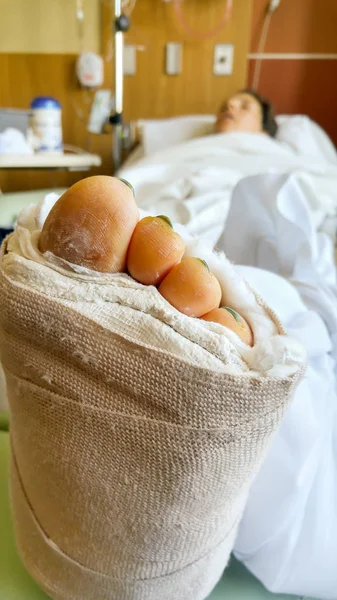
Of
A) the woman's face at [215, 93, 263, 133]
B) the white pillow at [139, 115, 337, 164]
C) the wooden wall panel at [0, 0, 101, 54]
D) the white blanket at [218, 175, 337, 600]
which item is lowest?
the white blanket at [218, 175, 337, 600]

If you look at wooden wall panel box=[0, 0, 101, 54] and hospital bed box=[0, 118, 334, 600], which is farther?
wooden wall panel box=[0, 0, 101, 54]

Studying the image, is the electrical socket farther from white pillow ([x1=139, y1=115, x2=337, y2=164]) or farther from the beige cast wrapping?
the beige cast wrapping

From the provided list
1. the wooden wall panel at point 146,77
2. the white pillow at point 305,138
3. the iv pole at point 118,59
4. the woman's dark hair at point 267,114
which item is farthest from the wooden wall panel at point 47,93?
the white pillow at point 305,138

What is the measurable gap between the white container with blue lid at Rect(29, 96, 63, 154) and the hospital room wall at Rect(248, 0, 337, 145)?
3.74 feet

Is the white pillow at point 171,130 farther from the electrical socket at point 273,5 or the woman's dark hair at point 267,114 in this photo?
the electrical socket at point 273,5

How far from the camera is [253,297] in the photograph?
1.52ft

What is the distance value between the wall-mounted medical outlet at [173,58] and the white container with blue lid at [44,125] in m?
0.82

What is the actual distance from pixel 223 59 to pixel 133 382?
212 cm

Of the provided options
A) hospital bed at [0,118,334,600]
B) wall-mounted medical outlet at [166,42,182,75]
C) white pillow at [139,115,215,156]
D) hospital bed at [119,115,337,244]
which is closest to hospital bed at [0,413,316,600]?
hospital bed at [0,118,334,600]

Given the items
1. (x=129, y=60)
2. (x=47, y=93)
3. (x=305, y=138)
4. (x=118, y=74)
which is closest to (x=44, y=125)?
(x=118, y=74)

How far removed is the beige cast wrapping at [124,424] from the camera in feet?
1.22

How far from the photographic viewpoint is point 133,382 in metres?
0.37

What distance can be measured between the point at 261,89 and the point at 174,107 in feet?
1.38

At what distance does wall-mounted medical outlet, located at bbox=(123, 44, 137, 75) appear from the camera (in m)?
2.10
